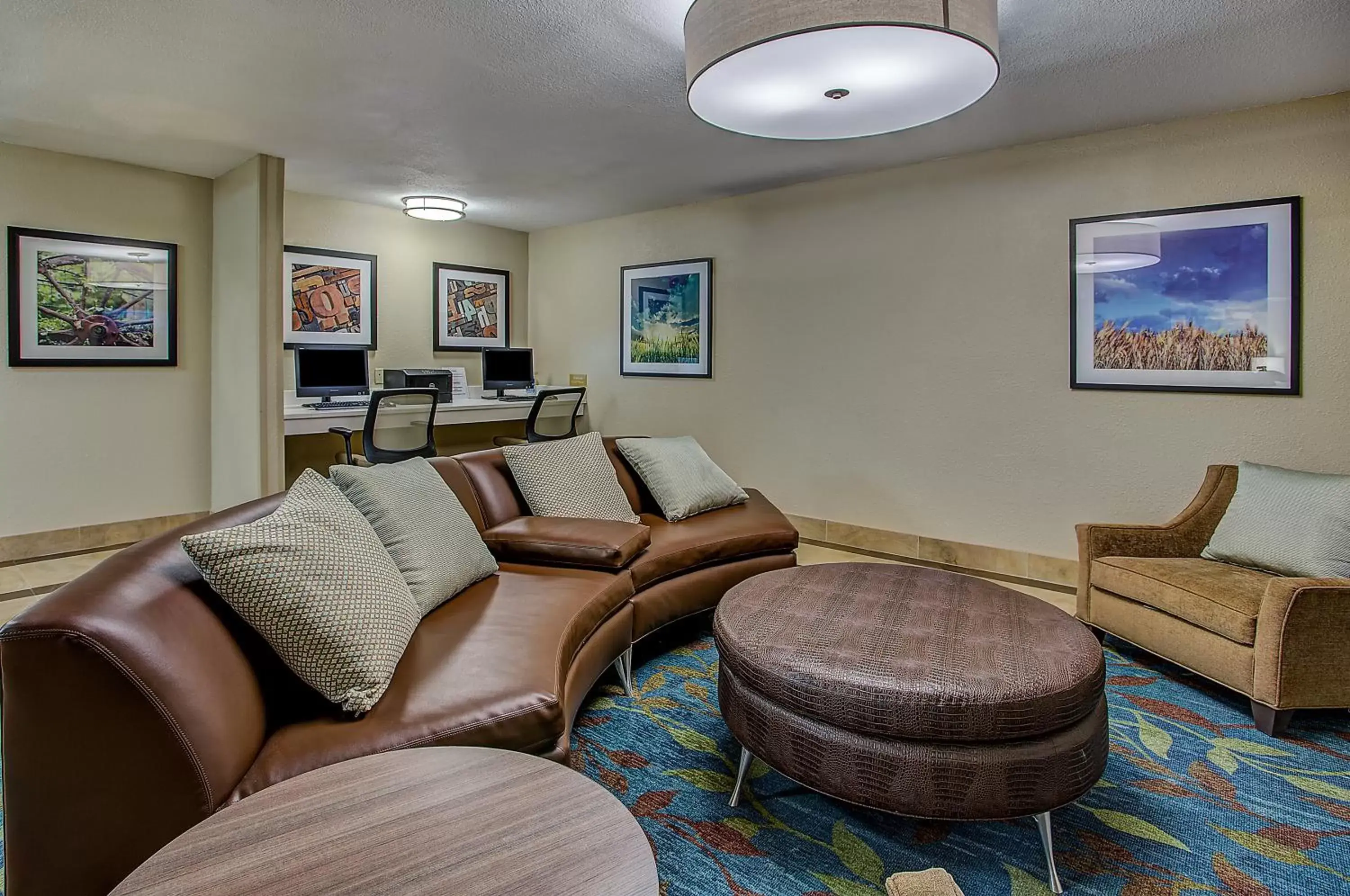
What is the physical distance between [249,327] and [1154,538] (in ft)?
15.7

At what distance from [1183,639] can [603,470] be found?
2.28 m

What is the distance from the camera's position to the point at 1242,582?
256 cm

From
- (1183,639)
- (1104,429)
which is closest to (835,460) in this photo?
(1104,429)

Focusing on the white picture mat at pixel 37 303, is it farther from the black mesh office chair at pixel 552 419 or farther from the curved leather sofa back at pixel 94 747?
the curved leather sofa back at pixel 94 747

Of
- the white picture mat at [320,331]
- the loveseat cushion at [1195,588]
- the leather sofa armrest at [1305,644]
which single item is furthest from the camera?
the white picture mat at [320,331]

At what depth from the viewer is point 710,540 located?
300cm

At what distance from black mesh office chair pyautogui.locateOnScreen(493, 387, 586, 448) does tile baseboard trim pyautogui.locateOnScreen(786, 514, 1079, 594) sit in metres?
1.92

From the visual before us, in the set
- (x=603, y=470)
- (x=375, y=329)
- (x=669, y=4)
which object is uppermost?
(x=669, y=4)

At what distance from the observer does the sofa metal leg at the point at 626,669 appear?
8.32 ft

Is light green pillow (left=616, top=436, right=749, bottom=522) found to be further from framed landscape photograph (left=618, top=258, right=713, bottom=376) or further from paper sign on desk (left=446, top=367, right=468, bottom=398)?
paper sign on desk (left=446, top=367, right=468, bottom=398)

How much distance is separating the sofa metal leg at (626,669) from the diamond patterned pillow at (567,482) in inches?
24.3

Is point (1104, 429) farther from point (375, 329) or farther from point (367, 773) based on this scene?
point (375, 329)

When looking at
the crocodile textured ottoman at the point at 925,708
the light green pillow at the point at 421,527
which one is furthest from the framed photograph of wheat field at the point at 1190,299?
the light green pillow at the point at 421,527

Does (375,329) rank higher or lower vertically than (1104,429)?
higher
